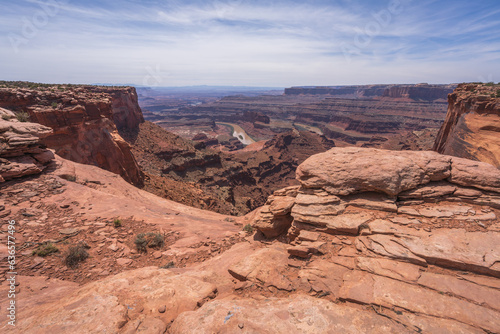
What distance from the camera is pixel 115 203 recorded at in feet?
35.8

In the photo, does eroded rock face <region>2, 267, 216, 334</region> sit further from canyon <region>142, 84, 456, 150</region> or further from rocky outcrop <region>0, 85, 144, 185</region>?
canyon <region>142, 84, 456, 150</region>

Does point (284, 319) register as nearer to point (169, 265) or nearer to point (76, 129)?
point (169, 265)

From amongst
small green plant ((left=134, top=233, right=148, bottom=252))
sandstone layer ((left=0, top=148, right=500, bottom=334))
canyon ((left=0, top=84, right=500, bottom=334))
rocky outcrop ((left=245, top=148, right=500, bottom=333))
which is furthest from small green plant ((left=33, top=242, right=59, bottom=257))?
rocky outcrop ((left=245, top=148, right=500, bottom=333))

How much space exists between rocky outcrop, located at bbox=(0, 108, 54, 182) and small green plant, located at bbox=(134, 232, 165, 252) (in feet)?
22.6

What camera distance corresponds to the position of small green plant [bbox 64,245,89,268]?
669 cm

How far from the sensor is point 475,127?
21.6m

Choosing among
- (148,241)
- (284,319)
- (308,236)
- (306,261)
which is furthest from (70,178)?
(284,319)

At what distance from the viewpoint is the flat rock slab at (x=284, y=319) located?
12.4 ft

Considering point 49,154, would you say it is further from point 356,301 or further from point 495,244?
point 495,244

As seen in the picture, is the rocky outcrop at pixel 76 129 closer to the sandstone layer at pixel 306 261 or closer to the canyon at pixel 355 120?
the sandstone layer at pixel 306 261

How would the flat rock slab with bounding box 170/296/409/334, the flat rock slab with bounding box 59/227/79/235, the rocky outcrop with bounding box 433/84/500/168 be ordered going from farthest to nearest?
the rocky outcrop with bounding box 433/84/500/168 → the flat rock slab with bounding box 59/227/79/235 → the flat rock slab with bounding box 170/296/409/334

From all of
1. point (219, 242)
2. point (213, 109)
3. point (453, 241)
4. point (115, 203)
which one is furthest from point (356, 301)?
point (213, 109)

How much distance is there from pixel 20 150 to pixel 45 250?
6953mm

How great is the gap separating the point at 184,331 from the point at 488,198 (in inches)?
365
